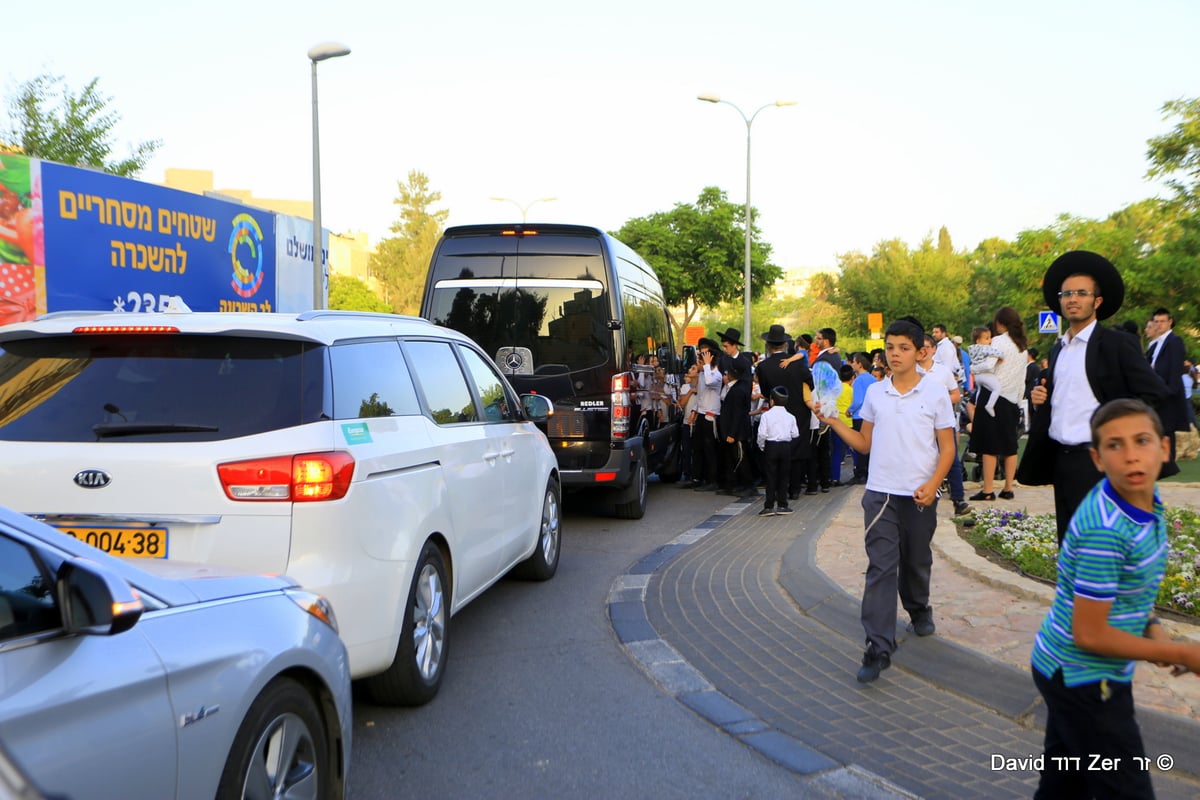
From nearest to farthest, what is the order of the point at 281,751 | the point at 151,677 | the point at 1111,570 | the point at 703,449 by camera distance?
1. the point at 151,677
2. the point at 1111,570
3. the point at 281,751
4. the point at 703,449

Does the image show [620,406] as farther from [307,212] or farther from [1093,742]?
[307,212]

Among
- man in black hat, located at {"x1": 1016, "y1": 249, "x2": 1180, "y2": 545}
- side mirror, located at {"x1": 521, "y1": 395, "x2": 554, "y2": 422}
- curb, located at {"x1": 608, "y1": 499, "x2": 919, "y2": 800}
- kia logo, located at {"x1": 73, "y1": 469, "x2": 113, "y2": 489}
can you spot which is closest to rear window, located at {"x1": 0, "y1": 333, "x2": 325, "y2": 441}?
kia logo, located at {"x1": 73, "y1": 469, "x2": 113, "y2": 489}

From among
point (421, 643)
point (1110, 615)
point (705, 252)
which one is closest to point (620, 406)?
point (421, 643)

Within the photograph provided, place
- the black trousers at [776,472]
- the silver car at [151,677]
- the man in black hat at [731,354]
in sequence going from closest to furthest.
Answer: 1. the silver car at [151,677]
2. the black trousers at [776,472]
3. the man in black hat at [731,354]

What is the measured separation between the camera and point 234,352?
407cm

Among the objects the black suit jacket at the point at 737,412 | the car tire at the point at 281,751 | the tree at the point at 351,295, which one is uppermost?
the tree at the point at 351,295

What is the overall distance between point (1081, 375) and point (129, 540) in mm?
3950

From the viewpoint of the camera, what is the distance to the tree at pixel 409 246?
285ft

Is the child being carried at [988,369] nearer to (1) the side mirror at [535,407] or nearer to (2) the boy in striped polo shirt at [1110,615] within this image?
(1) the side mirror at [535,407]

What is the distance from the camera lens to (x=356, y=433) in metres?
4.15

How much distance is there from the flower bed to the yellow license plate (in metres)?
4.73

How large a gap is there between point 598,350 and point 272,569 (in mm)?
5839

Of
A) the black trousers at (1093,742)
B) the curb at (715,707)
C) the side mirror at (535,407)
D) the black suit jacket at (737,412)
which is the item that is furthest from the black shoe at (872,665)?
the black suit jacket at (737,412)

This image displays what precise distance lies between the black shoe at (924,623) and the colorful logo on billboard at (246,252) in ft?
27.1
